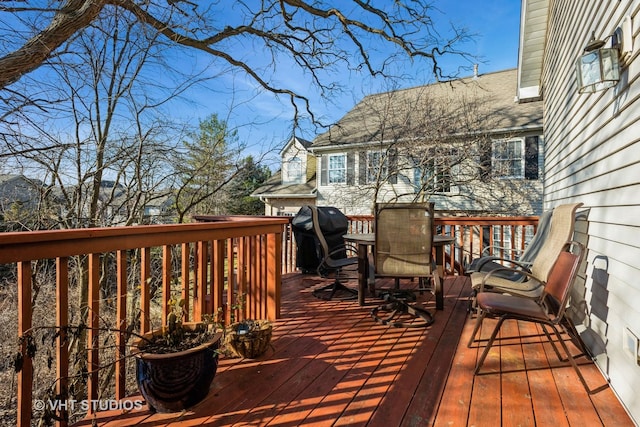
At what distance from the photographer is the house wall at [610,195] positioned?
192cm

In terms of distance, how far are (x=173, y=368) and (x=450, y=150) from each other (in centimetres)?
997

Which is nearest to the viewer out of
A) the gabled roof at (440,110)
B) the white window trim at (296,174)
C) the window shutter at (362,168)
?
the gabled roof at (440,110)

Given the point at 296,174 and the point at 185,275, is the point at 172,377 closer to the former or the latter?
the point at 185,275

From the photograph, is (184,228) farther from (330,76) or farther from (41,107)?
(330,76)

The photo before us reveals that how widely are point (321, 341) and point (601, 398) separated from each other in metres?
1.81

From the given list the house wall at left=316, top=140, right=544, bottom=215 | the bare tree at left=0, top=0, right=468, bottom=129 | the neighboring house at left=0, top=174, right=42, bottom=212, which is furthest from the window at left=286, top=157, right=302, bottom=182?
the neighboring house at left=0, top=174, right=42, bottom=212

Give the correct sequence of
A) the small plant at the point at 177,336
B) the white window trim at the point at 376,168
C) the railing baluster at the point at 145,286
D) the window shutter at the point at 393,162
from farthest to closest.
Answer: the white window trim at the point at 376,168 < the window shutter at the point at 393,162 < the railing baluster at the point at 145,286 < the small plant at the point at 177,336

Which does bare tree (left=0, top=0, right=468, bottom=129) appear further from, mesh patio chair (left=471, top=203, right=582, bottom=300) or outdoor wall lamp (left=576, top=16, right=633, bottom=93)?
mesh patio chair (left=471, top=203, right=582, bottom=300)

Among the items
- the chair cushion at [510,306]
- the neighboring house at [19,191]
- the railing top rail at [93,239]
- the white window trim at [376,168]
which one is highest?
the white window trim at [376,168]

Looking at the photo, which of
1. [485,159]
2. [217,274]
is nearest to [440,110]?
[485,159]

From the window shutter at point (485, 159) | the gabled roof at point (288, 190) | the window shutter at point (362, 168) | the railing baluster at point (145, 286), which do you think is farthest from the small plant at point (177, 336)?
the gabled roof at point (288, 190)

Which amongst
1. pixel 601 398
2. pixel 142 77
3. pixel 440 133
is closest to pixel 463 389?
pixel 601 398

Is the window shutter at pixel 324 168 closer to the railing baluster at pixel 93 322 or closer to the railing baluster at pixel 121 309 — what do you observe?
the railing baluster at pixel 121 309

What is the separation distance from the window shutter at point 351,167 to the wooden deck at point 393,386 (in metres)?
9.33
